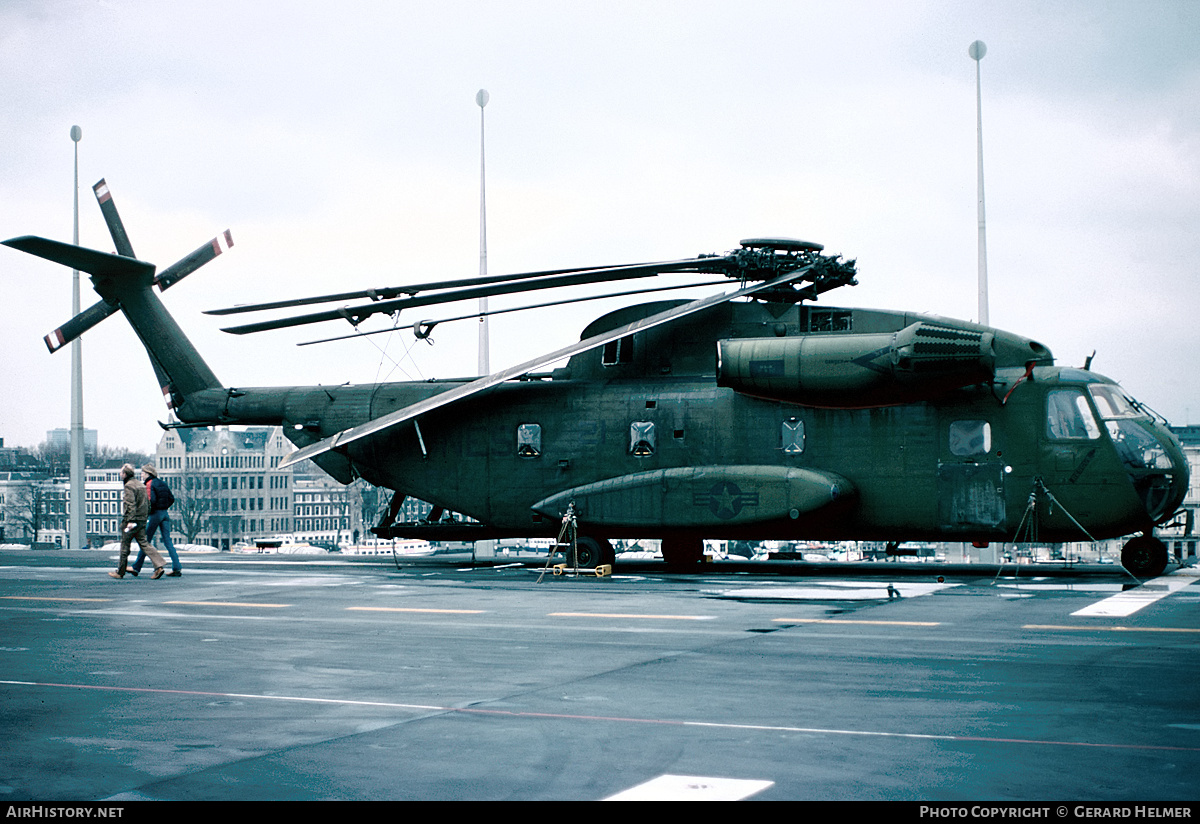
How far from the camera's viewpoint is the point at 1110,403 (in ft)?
59.9

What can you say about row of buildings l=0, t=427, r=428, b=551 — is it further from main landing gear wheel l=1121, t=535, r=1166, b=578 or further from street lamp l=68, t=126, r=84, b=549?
main landing gear wheel l=1121, t=535, r=1166, b=578

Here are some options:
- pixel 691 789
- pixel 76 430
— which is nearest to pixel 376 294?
pixel 691 789

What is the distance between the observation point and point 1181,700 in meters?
7.61

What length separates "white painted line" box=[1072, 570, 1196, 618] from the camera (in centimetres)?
1305

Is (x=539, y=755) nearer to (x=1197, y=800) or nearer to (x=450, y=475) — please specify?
(x=1197, y=800)

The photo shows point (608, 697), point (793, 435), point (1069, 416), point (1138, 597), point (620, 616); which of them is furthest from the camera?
point (793, 435)

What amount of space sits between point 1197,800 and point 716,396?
15554mm

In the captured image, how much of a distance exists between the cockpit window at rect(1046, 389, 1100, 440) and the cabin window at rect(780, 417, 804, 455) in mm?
4099

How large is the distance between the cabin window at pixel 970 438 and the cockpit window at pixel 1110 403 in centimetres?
173

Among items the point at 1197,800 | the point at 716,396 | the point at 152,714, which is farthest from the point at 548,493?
the point at 1197,800

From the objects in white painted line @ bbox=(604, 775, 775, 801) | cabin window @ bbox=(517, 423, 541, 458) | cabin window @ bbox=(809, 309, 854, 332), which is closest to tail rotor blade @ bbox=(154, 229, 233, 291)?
cabin window @ bbox=(517, 423, 541, 458)

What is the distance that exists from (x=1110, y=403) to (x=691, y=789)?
601 inches

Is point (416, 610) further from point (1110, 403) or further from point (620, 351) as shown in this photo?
point (1110, 403)

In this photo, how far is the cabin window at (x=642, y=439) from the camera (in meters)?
20.9
